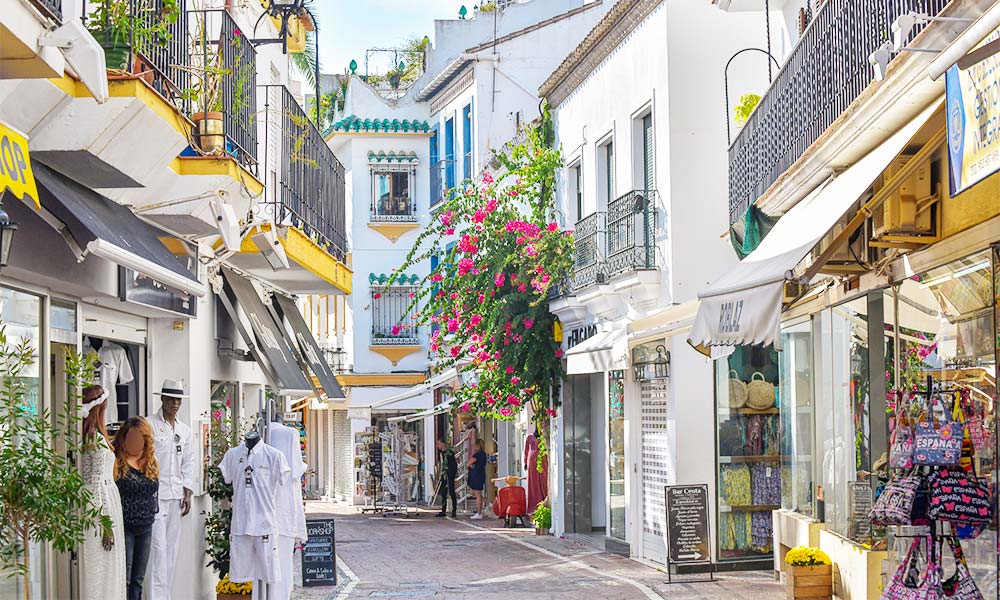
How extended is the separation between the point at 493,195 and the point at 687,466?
889 cm

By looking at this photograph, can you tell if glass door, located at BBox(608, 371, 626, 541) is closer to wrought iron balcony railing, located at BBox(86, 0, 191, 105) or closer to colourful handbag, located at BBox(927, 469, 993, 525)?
wrought iron balcony railing, located at BBox(86, 0, 191, 105)

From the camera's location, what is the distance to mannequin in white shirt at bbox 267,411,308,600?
14391 millimetres

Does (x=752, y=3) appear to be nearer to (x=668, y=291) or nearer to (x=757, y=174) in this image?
(x=757, y=174)

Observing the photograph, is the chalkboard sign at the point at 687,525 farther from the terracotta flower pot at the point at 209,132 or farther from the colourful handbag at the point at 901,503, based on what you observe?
the colourful handbag at the point at 901,503

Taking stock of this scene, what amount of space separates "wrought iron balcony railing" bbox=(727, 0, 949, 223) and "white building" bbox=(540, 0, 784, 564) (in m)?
2.01

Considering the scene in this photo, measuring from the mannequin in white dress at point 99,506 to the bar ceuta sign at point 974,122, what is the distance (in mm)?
6726

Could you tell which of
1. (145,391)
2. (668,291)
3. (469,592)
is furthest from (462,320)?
(145,391)

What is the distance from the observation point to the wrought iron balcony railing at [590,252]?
22.1 metres

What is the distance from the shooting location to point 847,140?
35.2 feet

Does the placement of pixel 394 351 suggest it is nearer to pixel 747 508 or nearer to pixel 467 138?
pixel 467 138

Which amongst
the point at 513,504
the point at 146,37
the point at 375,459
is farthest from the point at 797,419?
the point at 375,459

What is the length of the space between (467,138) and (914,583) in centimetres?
2808

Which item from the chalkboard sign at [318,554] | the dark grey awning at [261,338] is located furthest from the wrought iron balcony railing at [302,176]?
the chalkboard sign at [318,554]

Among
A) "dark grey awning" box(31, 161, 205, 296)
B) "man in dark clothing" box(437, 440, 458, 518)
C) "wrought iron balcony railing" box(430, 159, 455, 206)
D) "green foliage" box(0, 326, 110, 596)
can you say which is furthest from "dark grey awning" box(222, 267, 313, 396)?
"wrought iron balcony railing" box(430, 159, 455, 206)
